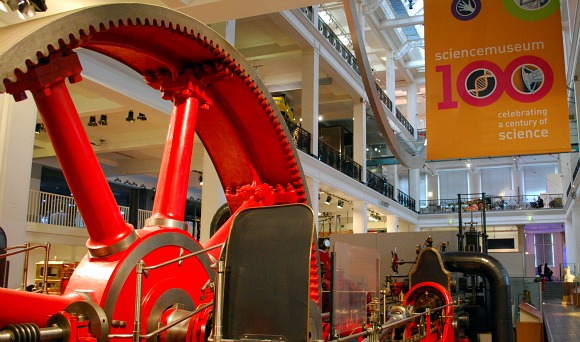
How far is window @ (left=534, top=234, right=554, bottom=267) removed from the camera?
36.7m

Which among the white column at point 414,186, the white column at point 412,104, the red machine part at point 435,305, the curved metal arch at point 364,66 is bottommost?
the red machine part at point 435,305

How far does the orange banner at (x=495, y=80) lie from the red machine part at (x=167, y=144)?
A: 3173mm

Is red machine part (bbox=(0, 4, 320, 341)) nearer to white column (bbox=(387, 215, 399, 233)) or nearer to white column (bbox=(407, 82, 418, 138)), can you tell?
white column (bbox=(387, 215, 399, 233))

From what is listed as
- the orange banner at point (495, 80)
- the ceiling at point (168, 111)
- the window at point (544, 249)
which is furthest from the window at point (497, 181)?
the orange banner at point (495, 80)

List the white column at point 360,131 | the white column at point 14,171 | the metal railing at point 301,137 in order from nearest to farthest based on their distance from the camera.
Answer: the white column at point 14,171 → the metal railing at point 301,137 → the white column at point 360,131

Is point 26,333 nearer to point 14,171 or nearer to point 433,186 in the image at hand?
point 14,171

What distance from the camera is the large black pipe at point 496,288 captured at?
29.7 feet

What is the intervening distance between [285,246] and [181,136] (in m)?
1.16

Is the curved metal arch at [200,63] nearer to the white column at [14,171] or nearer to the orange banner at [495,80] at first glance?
the orange banner at [495,80]

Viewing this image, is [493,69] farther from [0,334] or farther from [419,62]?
[419,62]

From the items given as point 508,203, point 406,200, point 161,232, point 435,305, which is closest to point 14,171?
point 161,232

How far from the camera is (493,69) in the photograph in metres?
Result: 6.42

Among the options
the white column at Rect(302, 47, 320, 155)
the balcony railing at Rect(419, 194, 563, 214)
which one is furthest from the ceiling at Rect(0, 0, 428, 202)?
the balcony railing at Rect(419, 194, 563, 214)

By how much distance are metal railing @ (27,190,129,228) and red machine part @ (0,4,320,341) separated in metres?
10.1
